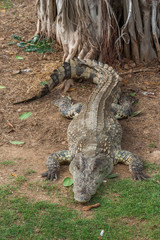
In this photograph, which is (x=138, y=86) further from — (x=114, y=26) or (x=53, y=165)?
(x=53, y=165)

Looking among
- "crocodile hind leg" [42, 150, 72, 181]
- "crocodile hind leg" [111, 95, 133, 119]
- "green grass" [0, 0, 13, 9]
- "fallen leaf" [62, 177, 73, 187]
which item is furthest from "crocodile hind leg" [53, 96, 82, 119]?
"green grass" [0, 0, 13, 9]

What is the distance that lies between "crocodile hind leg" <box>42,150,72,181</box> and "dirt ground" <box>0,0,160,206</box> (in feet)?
0.38

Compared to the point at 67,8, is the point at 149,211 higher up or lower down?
lower down

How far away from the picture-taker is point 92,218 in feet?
13.3

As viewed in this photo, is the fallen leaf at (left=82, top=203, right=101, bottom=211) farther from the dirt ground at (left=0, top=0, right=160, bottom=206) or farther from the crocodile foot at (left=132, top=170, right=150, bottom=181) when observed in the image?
the crocodile foot at (left=132, top=170, right=150, bottom=181)

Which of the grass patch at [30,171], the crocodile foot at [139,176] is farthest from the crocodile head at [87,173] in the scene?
the grass patch at [30,171]

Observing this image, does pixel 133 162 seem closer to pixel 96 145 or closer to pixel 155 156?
pixel 155 156

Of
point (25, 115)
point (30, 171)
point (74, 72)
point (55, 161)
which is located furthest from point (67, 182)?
point (74, 72)

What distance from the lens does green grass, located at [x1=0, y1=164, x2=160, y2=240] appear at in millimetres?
3809

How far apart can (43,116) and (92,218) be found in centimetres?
296

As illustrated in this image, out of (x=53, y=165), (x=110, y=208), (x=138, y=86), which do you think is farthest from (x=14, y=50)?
(x=110, y=208)

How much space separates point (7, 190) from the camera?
4.54 metres

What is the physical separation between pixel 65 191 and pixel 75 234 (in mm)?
862

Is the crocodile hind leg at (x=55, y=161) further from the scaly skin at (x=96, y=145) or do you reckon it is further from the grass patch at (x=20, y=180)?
the grass patch at (x=20, y=180)
